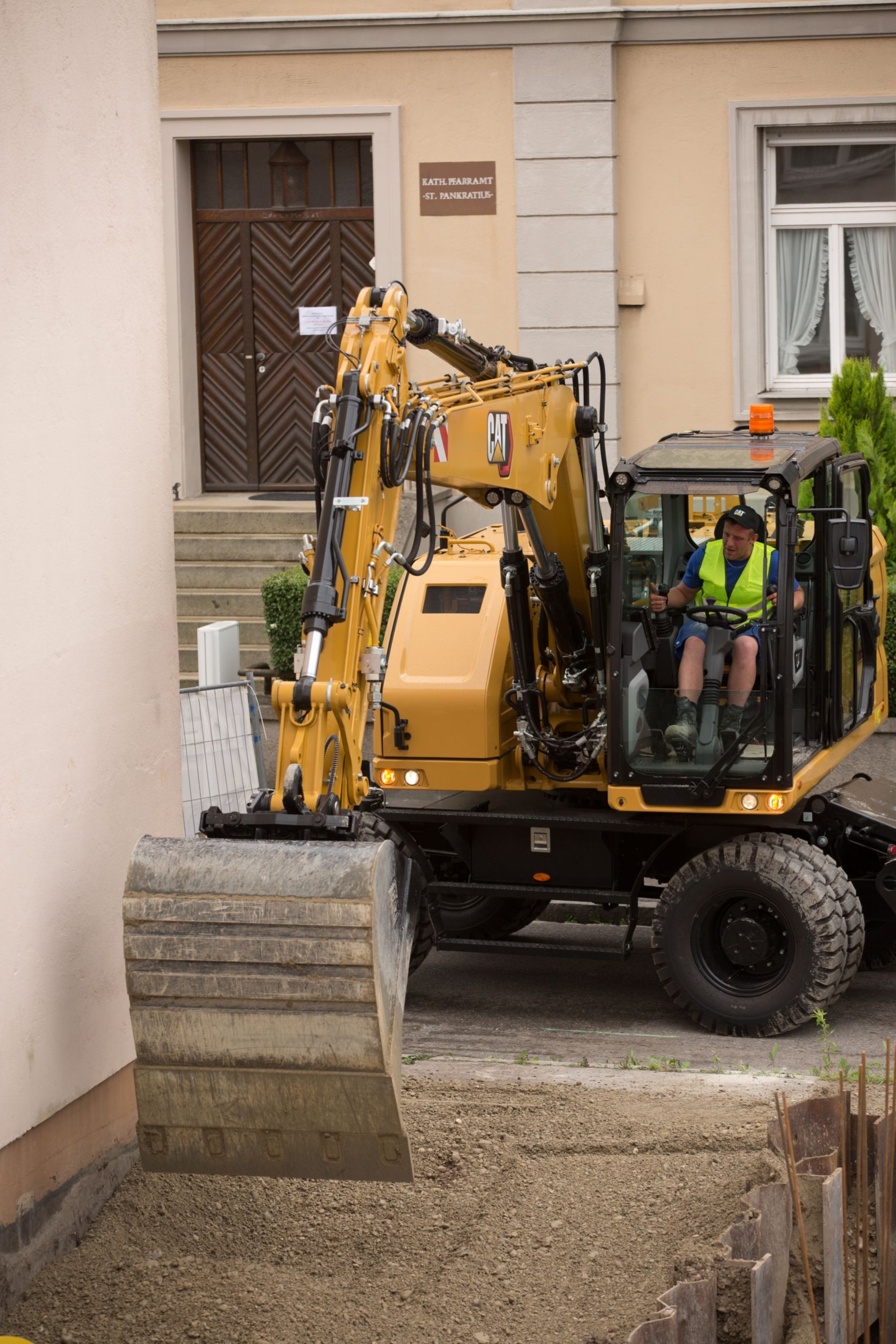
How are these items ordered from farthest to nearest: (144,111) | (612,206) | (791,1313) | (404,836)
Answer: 1. (612,206)
2. (404,836)
3. (144,111)
4. (791,1313)

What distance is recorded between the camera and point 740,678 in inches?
317

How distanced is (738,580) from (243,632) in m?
6.30

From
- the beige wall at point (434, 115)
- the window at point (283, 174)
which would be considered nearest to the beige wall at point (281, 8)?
the beige wall at point (434, 115)

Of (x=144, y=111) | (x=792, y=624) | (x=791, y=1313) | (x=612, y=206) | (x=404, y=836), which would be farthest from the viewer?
(x=612, y=206)

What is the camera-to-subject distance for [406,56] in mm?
14422

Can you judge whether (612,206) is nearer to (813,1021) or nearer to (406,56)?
(406,56)

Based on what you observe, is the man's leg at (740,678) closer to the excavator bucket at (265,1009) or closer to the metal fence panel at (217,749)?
the excavator bucket at (265,1009)

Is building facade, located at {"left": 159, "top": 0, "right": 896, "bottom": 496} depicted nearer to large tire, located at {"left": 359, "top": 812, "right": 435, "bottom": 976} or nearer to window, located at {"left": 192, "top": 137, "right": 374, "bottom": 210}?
window, located at {"left": 192, "top": 137, "right": 374, "bottom": 210}

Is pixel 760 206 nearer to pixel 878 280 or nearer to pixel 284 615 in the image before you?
pixel 878 280

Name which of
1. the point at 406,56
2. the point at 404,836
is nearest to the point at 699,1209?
the point at 404,836

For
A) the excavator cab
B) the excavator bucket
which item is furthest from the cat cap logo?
the excavator bucket

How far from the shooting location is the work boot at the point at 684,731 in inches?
321

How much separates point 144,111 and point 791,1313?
4.21 m

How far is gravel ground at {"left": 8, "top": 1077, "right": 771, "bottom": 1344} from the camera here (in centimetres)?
471
